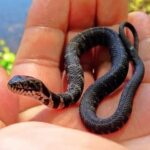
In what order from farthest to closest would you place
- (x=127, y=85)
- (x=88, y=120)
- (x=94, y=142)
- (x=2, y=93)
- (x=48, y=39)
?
1. (x=48, y=39)
2. (x=127, y=85)
3. (x=88, y=120)
4. (x=2, y=93)
5. (x=94, y=142)

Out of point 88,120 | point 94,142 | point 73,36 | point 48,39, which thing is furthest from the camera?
point 73,36

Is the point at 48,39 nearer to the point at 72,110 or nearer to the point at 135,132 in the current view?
the point at 72,110

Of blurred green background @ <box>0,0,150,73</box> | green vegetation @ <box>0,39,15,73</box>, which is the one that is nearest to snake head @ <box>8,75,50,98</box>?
green vegetation @ <box>0,39,15,73</box>

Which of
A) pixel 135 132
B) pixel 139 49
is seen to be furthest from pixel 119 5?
pixel 135 132

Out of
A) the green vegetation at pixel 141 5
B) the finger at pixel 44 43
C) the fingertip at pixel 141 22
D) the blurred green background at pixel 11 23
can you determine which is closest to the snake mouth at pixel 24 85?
the finger at pixel 44 43

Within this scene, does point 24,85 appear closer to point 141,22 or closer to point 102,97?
point 102,97

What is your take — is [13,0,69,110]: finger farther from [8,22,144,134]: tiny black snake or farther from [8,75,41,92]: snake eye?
[8,75,41,92]: snake eye

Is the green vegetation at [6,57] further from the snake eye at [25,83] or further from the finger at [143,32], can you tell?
the snake eye at [25,83]

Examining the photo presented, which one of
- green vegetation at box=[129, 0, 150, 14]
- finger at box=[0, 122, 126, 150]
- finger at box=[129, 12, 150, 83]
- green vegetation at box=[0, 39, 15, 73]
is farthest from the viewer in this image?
green vegetation at box=[129, 0, 150, 14]

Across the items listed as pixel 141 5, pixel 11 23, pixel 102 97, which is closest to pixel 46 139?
pixel 102 97
